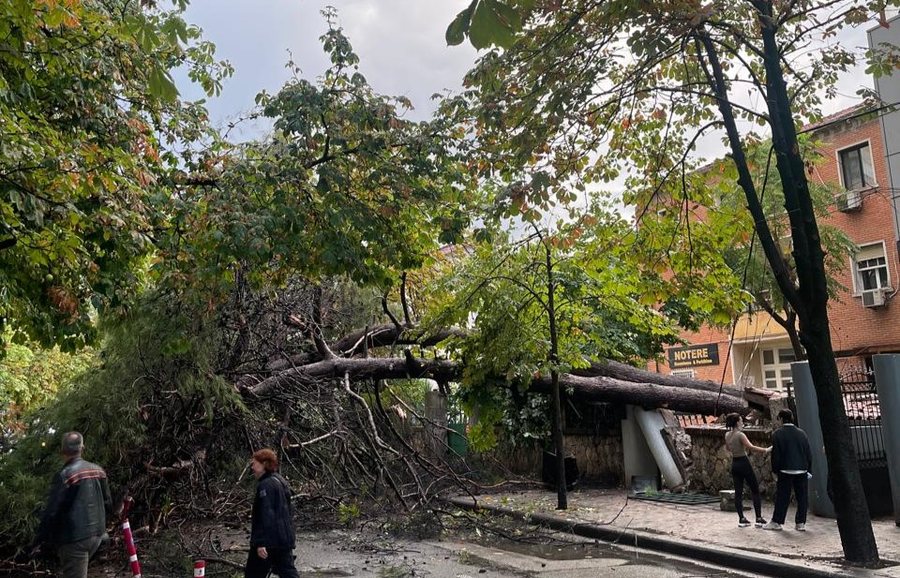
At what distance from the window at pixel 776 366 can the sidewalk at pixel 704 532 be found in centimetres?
1974

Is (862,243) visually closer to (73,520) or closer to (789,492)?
(789,492)

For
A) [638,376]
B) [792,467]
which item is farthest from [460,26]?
[638,376]

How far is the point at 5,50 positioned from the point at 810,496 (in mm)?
11633

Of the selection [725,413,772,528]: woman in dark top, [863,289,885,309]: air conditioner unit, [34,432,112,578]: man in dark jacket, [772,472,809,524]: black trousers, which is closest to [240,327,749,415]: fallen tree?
[725,413,772,528]: woman in dark top

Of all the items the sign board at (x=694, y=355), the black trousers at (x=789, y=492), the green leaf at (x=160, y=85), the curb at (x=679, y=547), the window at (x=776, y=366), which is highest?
the sign board at (x=694, y=355)

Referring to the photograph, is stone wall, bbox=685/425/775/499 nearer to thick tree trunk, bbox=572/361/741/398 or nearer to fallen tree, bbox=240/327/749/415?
fallen tree, bbox=240/327/749/415

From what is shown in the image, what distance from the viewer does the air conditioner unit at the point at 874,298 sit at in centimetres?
2534

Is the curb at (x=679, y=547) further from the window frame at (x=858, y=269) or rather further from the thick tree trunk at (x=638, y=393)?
the window frame at (x=858, y=269)

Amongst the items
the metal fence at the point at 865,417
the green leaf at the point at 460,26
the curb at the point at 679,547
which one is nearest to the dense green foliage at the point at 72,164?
the green leaf at the point at 460,26

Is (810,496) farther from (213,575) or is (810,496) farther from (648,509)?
(213,575)

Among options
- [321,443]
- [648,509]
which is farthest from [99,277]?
[648,509]

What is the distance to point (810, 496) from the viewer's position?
11.3 m

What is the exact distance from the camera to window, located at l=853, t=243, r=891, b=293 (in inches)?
1022

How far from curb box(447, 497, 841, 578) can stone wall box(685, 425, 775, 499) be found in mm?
3215
